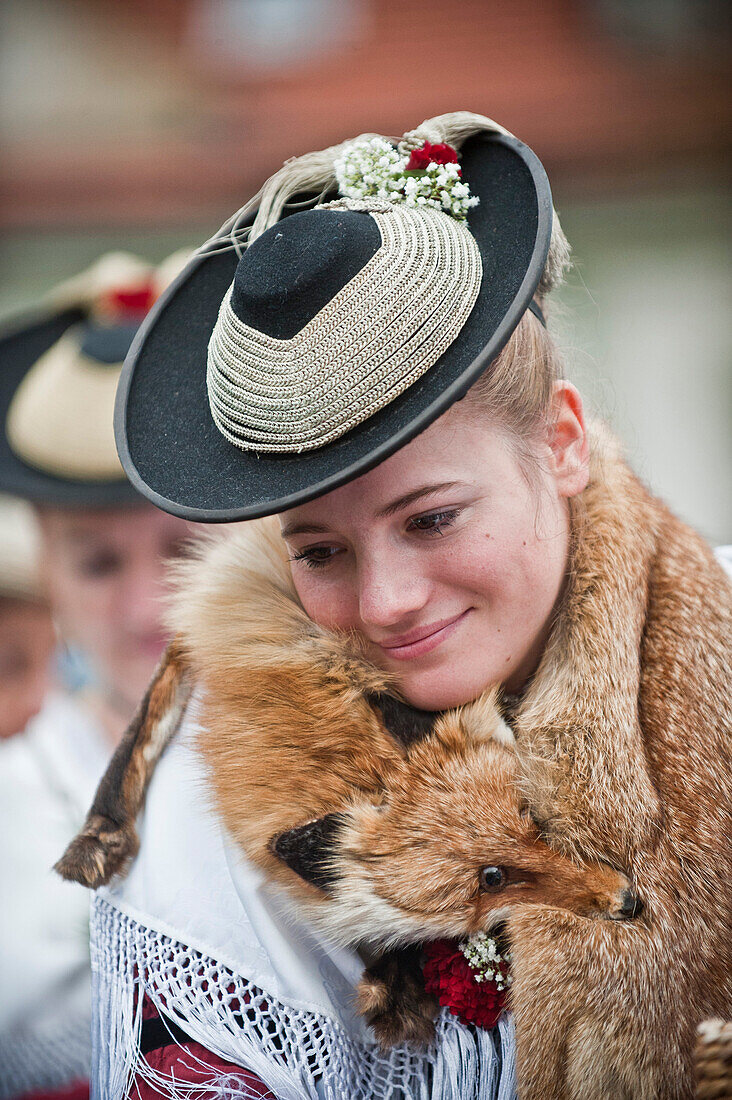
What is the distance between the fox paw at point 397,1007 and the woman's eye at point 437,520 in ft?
1.92

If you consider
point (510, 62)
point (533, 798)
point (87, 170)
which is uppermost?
point (510, 62)

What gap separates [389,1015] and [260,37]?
189 inches

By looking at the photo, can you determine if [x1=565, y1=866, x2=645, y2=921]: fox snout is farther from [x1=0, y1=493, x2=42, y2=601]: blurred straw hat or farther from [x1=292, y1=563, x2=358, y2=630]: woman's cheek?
[x1=0, y1=493, x2=42, y2=601]: blurred straw hat

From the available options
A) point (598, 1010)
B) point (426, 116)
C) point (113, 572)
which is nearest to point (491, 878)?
point (598, 1010)

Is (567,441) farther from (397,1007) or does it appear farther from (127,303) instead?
(127,303)

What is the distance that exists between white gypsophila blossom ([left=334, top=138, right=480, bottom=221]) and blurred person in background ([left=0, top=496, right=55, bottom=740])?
186 centimetres

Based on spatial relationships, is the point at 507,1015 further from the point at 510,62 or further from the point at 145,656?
the point at 510,62

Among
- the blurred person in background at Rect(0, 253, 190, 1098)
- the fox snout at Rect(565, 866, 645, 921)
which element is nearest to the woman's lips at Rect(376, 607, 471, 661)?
the fox snout at Rect(565, 866, 645, 921)

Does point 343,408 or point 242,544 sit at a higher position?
point 343,408

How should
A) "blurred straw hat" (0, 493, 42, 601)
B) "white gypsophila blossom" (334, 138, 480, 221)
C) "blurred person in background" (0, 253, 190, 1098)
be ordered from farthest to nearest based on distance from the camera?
"blurred straw hat" (0, 493, 42, 601), "blurred person in background" (0, 253, 190, 1098), "white gypsophila blossom" (334, 138, 480, 221)

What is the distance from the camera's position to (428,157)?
123 centimetres

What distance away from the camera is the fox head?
109cm

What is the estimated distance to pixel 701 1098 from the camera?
99cm

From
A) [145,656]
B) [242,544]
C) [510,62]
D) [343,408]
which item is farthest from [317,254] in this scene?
[510,62]
